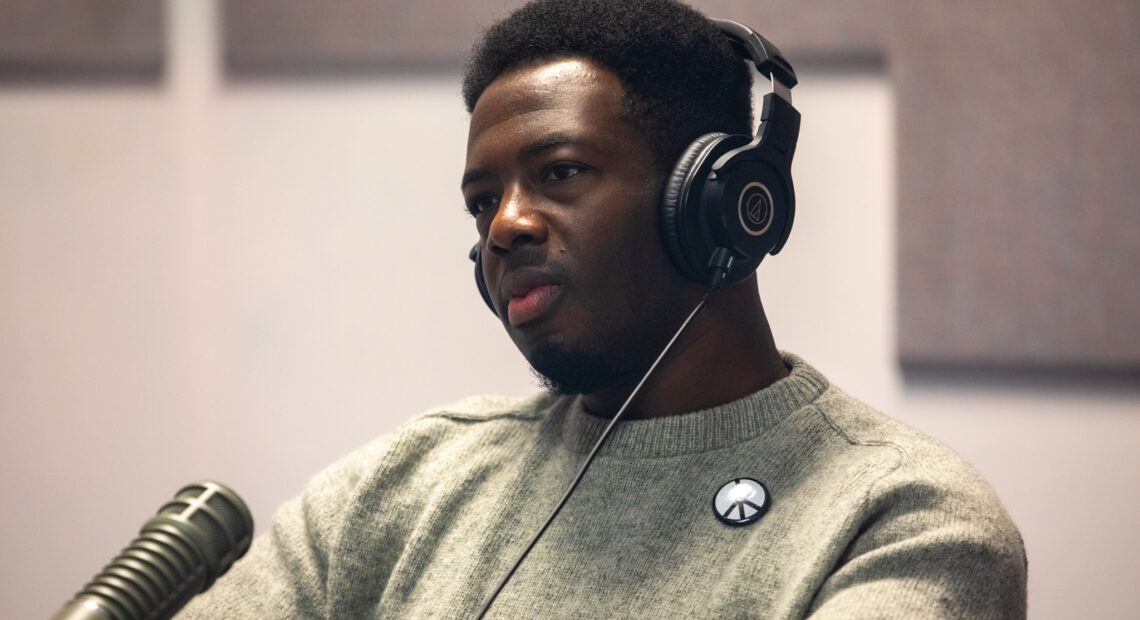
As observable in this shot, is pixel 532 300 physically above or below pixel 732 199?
below

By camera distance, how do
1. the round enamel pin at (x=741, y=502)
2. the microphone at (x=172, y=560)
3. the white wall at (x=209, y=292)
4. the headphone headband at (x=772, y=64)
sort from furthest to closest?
the white wall at (x=209, y=292)
the headphone headband at (x=772, y=64)
the round enamel pin at (x=741, y=502)
the microphone at (x=172, y=560)

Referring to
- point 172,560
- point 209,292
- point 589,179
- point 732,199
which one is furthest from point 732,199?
point 209,292

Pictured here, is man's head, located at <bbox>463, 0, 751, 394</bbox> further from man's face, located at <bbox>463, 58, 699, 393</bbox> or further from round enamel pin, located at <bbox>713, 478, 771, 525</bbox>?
round enamel pin, located at <bbox>713, 478, 771, 525</bbox>

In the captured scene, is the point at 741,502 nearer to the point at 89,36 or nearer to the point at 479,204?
the point at 479,204

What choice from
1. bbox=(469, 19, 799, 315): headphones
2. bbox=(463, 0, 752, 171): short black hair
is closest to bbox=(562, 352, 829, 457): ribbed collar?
bbox=(469, 19, 799, 315): headphones

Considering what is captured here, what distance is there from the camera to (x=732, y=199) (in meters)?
0.95

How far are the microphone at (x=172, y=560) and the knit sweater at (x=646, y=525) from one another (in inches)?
15.2

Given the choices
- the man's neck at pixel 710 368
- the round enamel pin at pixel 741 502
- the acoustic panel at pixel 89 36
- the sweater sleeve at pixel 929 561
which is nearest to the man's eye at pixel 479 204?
the man's neck at pixel 710 368

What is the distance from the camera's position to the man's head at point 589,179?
1.00m

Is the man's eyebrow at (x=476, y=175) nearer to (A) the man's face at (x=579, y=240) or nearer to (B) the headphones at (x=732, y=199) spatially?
(A) the man's face at (x=579, y=240)

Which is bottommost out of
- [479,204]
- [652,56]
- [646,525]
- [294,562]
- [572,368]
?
[294,562]

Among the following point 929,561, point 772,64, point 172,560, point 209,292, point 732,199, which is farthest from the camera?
point 209,292

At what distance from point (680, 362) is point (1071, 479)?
2.03 feet

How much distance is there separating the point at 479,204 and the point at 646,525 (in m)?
0.35
